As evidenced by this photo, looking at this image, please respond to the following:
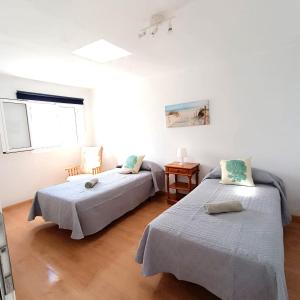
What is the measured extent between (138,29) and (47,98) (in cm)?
267

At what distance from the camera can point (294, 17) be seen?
5.91ft

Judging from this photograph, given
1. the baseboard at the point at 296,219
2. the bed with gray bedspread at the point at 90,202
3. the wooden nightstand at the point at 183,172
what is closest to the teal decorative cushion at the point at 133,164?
the bed with gray bedspread at the point at 90,202

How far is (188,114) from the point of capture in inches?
130

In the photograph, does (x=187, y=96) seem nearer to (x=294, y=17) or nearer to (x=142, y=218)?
(x=294, y=17)

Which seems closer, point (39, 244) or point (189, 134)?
point (39, 244)

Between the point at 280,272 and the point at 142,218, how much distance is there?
77.6 inches

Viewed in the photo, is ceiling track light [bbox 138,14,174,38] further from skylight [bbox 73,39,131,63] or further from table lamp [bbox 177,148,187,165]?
table lamp [bbox 177,148,187,165]

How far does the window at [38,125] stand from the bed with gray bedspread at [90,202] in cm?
137

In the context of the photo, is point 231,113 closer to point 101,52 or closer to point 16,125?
point 101,52

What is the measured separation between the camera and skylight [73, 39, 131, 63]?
2.24 m

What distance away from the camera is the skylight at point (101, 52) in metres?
2.24

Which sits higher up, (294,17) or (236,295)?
(294,17)

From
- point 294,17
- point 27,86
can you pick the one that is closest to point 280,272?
point 294,17

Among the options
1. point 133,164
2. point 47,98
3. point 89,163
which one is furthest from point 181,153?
point 47,98
